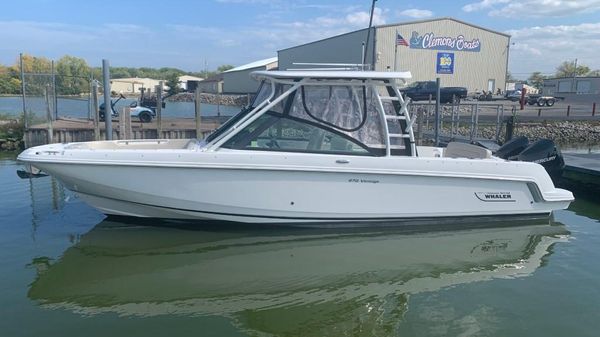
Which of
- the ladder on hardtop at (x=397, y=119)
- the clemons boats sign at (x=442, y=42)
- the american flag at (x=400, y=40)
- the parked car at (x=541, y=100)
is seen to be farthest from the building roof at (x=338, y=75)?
the clemons boats sign at (x=442, y=42)


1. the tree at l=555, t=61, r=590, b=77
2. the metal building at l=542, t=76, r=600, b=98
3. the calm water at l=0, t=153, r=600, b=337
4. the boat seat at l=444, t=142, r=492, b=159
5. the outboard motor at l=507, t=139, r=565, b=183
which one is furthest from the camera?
the tree at l=555, t=61, r=590, b=77

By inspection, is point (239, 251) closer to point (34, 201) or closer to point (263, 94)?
point (263, 94)

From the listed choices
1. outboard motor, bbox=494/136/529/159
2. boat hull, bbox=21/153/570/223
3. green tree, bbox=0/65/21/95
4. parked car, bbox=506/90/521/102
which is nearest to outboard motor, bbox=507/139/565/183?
outboard motor, bbox=494/136/529/159

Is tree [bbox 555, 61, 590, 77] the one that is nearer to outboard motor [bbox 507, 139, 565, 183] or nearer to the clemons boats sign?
the clemons boats sign

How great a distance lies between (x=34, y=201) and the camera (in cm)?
787

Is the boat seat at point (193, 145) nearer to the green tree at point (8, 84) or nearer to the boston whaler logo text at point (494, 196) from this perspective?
the boston whaler logo text at point (494, 196)

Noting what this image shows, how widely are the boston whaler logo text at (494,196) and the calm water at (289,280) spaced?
486mm

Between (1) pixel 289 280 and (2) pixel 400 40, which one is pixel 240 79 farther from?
(1) pixel 289 280

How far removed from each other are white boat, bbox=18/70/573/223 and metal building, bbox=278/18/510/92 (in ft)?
101

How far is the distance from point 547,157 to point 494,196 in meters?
2.00

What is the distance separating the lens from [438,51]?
39.2m

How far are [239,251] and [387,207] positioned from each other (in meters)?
2.03

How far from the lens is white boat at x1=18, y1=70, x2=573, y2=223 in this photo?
577cm

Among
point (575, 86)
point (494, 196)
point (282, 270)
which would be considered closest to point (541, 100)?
point (575, 86)
